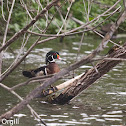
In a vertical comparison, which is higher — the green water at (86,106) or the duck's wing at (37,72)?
the duck's wing at (37,72)

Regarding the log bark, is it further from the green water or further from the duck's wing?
the duck's wing

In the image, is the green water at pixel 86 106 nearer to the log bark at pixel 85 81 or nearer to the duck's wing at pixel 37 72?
the log bark at pixel 85 81

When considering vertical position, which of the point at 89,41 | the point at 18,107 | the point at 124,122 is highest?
the point at 89,41

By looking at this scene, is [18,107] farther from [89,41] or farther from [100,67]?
[89,41]

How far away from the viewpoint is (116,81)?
859 cm

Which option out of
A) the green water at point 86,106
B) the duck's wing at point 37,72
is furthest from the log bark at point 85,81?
the duck's wing at point 37,72

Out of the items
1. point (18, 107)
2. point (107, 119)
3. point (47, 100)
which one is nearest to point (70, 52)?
point (47, 100)

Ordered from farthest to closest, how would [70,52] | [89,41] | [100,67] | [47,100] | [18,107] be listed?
[89,41]
[70,52]
[47,100]
[100,67]
[18,107]

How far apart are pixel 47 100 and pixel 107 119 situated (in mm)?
1602

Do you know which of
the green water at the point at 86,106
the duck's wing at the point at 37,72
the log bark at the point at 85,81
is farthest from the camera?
the duck's wing at the point at 37,72

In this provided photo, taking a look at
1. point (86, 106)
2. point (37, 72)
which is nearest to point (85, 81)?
point (86, 106)

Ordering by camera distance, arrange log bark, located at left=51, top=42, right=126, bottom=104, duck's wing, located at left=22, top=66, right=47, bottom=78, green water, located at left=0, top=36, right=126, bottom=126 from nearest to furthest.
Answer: green water, located at left=0, top=36, right=126, bottom=126, log bark, located at left=51, top=42, right=126, bottom=104, duck's wing, located at left=22, top=66, right=47, bottom=78

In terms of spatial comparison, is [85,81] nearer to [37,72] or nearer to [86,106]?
[86,106]

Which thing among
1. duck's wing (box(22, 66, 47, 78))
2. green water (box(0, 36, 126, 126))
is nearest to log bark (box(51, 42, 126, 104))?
green water (box(0, 36, 126, 126))
